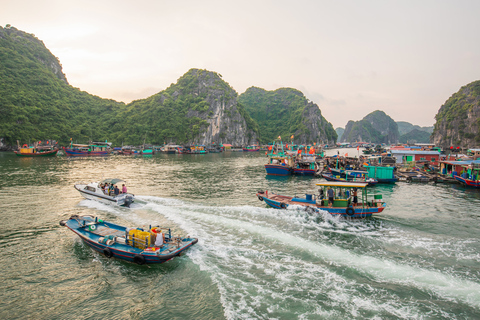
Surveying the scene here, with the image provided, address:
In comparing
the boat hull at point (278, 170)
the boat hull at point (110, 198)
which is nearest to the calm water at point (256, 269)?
the boat hull at point (110, 198)

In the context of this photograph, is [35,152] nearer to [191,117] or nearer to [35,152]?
[35,152]

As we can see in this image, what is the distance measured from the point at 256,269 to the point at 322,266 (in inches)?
143

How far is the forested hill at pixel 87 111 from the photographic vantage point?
11350 cm

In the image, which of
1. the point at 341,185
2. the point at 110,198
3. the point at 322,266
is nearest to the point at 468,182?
the point at 341,185

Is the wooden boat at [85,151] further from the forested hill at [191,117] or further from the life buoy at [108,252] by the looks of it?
the life buoy at [108,252]

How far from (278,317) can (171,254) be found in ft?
20.8

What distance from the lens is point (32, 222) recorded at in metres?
20.0

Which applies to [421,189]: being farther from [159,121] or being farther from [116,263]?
[159,121]

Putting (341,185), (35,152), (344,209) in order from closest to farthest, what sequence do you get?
1. (344,209)
2. (341,185)
3. (35,152)

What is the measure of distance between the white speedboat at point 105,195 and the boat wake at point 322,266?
369 cm

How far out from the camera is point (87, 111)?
160m

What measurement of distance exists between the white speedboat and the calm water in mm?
1406

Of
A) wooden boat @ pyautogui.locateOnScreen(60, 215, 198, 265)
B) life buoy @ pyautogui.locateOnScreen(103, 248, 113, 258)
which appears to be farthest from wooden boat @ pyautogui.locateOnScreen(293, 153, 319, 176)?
life buoy @ pyautogui.locateOnScreen(103, 248, 113, 258)

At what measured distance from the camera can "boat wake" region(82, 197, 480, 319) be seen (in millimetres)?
10211
